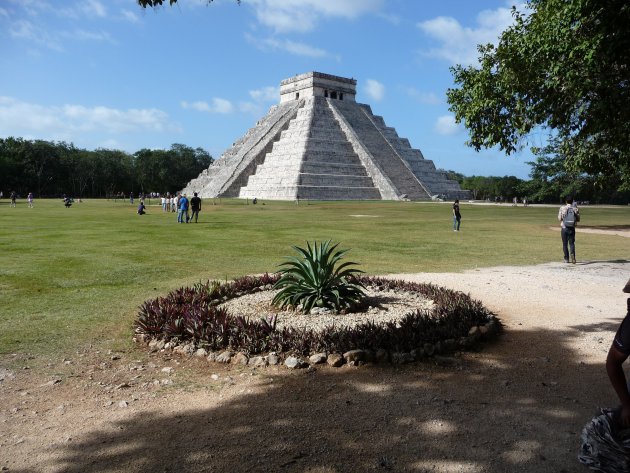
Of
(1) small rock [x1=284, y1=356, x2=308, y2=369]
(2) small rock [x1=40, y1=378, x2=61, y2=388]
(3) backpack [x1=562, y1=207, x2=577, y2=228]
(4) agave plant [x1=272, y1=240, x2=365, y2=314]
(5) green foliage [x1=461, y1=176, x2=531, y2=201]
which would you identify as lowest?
(2) small rock [x1=40, y1=378, x2=61, y2=388]

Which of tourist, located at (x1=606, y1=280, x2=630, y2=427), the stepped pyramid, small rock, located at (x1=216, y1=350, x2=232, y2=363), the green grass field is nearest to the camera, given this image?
tourist, located at (x1=606, y1=280, x2=630, y2=427)

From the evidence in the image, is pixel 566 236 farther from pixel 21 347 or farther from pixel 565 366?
pixel 21 347

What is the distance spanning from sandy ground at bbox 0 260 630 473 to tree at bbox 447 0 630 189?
14.3ft

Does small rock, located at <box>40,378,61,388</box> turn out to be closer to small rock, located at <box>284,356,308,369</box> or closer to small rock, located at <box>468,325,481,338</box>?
small rock, located at <box>284,356,308,369</box>

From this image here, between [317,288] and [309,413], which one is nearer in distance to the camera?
[309,413]

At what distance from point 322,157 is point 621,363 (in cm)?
6455

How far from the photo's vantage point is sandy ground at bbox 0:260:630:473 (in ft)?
12.7

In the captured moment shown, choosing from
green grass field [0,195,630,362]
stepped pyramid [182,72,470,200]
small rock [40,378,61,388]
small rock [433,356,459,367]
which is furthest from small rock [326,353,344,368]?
stepped pyramid [182,72,470,200]

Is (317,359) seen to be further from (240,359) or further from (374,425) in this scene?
(374,425)

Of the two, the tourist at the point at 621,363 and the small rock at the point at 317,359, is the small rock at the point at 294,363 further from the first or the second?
the tourist at the point at 621,363

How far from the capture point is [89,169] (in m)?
89.9

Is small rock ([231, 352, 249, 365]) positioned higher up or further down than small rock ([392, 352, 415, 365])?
further down

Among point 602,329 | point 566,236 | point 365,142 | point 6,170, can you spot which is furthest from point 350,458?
point 6,170

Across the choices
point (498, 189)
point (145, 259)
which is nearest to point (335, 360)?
point (145, 259)
